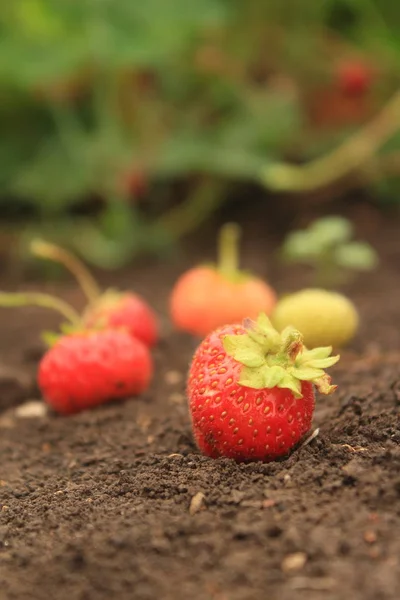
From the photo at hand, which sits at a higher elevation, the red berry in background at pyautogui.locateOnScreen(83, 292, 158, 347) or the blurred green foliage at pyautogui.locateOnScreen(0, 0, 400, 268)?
the blurred green foliage at pyautogui.locateOnScreen(0, 0, 400, 268)

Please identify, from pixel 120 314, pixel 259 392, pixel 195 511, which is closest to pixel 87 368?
pixel 120 314

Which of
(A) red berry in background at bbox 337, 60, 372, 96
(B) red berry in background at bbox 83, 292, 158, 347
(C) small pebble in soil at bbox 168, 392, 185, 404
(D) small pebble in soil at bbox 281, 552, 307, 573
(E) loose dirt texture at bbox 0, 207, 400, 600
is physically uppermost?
(A) red berry in background at bbox 337, 60, 372, 96

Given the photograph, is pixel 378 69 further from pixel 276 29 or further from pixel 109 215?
pixel 109 215

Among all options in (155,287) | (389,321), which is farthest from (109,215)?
(389,321)

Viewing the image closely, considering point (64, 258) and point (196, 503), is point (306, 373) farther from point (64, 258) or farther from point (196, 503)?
point (64, 258)

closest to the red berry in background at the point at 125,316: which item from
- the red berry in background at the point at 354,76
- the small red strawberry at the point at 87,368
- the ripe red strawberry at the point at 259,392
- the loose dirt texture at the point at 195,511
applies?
the small red strawberry at the point at 87,368

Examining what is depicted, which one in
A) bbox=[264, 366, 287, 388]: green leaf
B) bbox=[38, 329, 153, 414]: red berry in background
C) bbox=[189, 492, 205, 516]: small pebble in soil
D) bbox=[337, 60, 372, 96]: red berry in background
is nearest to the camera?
bbox=[189, 492, 205, 516]: small pebble in soil

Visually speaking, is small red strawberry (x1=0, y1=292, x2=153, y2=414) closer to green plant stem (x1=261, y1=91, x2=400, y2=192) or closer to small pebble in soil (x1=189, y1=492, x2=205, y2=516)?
small pebble in soil (x1=189, y1=492, x2=205, y2=516)

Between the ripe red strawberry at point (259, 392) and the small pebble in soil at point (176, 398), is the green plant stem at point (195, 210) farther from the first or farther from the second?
the ripe red strawberry at point (259, 392)

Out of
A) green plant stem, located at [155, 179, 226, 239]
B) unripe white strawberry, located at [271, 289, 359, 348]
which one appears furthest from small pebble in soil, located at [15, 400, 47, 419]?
green plant stem, located at [155, 179, 226, 239]
